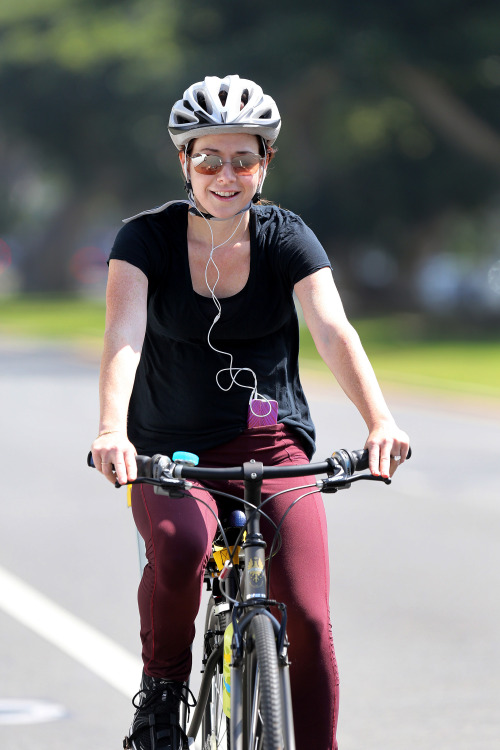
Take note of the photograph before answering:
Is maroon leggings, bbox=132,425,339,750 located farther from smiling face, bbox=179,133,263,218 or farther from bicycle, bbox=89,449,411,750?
smiling face, bbox=179,133,263,218

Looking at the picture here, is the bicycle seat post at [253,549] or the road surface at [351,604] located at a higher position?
the road surface at [351,604]

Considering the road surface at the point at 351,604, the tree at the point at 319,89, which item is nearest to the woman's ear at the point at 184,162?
the road surface at the point at 351,604

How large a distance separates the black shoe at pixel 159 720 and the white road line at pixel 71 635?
1.45m

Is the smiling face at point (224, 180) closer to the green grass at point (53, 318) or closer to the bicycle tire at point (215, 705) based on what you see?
the bicycle tire at point (215, 705)

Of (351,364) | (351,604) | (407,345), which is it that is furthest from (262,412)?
(407,345)

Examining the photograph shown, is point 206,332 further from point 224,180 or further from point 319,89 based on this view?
point 319,89

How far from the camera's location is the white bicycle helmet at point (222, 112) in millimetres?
3529

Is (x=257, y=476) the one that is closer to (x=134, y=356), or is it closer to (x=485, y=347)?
(x=134, y=356)

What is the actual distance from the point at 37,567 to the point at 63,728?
248 cm

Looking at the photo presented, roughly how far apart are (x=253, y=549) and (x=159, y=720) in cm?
65

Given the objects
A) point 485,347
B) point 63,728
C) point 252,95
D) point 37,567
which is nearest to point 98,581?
point 37,567

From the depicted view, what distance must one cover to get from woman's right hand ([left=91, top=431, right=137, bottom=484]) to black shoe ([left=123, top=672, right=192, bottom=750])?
0.68 metres

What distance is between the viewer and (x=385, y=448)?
3.26 meters

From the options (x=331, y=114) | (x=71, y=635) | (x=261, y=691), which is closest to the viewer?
(x=261, y=691)
